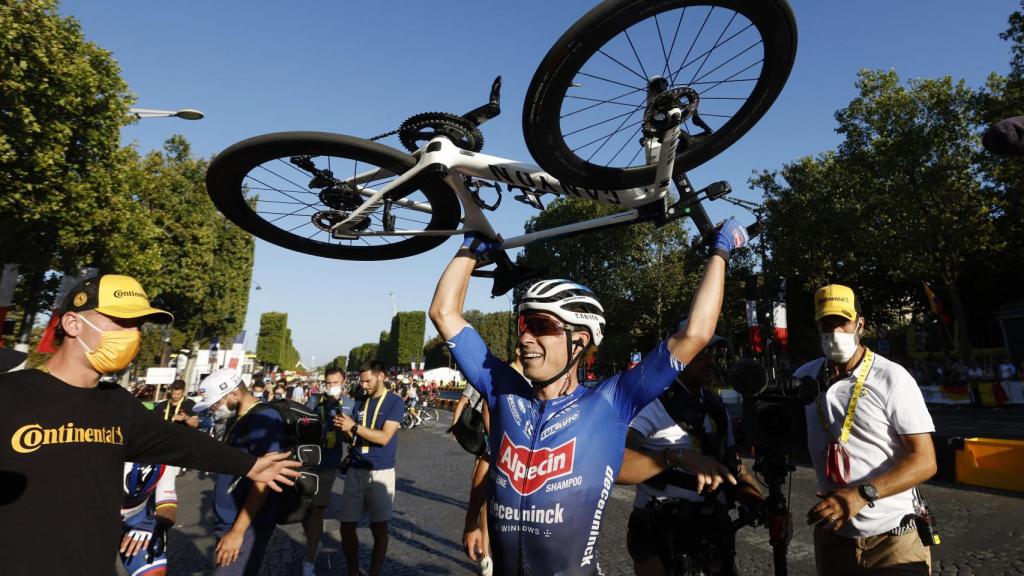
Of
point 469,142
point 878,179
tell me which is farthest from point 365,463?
point 878,179

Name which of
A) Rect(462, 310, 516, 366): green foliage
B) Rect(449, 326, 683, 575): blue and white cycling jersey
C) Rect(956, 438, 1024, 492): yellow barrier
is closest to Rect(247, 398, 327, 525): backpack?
Rect(449, 326, 683, 575): blue and white cycling jersey

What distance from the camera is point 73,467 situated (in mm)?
1936

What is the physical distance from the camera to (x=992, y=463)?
8016mm

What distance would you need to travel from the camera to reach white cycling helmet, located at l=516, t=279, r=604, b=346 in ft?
7.09

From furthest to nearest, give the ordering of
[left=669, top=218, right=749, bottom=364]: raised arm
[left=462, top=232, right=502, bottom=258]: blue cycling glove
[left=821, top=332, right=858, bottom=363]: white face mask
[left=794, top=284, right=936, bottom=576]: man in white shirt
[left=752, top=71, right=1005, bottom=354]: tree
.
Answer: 1. [left=752, top=71, right=1005, bottom=354]: tree
2. [left=821, top=332, right=858, bottom=363]: white face mask
3. [left=462, top=232, right=502, bottom=258]: blue cycling glove
4. [left=794, top=284, right=936, bottom=576]: man in white shirt
5. [left=669, top=218, right=749, bottom=364]: raised arm

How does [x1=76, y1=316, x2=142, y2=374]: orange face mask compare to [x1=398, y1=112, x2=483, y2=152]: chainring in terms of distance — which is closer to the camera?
[x1=76, y1=316, x2=142, y2=374]: orange face mask

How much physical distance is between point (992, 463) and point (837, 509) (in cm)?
855

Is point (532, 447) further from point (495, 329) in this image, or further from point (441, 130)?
point (495, 329)

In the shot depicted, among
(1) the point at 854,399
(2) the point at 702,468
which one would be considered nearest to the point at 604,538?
(1) the point at 854,399

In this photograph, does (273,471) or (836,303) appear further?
(836,303)

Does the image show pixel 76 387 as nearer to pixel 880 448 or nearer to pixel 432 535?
pixel 880 448

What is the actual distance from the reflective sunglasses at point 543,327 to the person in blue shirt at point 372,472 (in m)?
3.71

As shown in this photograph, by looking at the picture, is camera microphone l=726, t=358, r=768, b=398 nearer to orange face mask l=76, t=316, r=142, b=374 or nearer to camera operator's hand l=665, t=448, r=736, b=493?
camera operator's hand l=665, t=448, r=736, b=493

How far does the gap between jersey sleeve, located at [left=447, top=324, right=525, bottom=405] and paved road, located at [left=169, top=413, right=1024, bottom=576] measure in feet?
12.3
